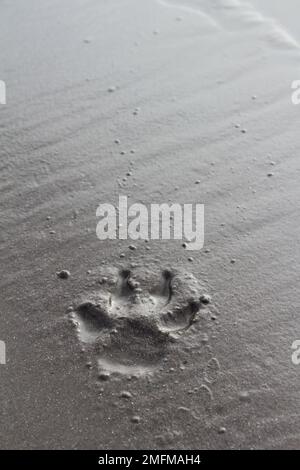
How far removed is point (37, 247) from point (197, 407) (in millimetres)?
1202

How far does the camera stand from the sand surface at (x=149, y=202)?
2.21 meters

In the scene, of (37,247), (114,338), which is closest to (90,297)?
(114,338)

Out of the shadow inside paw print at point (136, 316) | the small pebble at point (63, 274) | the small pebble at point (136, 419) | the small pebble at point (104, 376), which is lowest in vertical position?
the small pebble at point (136, 419)

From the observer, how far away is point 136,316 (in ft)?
8.21

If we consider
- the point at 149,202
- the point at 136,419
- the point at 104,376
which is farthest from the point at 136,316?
the point at 149,202

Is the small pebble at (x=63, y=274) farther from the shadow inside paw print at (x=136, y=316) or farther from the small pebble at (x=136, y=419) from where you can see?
the small pebble at (x=136, y=419)

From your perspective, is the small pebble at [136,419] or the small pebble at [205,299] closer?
the small pebble at [136,419]

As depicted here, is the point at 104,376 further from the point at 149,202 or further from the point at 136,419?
the point at 149,202

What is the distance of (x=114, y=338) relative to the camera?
242 centimetres

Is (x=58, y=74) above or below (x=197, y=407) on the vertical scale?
above

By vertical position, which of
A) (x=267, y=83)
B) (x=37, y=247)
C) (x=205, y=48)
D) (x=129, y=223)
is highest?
(x=205, y=48)

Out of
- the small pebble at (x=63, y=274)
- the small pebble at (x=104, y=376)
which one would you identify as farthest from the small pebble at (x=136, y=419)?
the small pebble at (x=63, y=274)

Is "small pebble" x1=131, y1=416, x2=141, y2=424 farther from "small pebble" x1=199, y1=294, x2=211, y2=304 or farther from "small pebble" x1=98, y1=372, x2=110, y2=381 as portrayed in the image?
"small pebble" x1=199, y1=294, x2=211, y2=304
